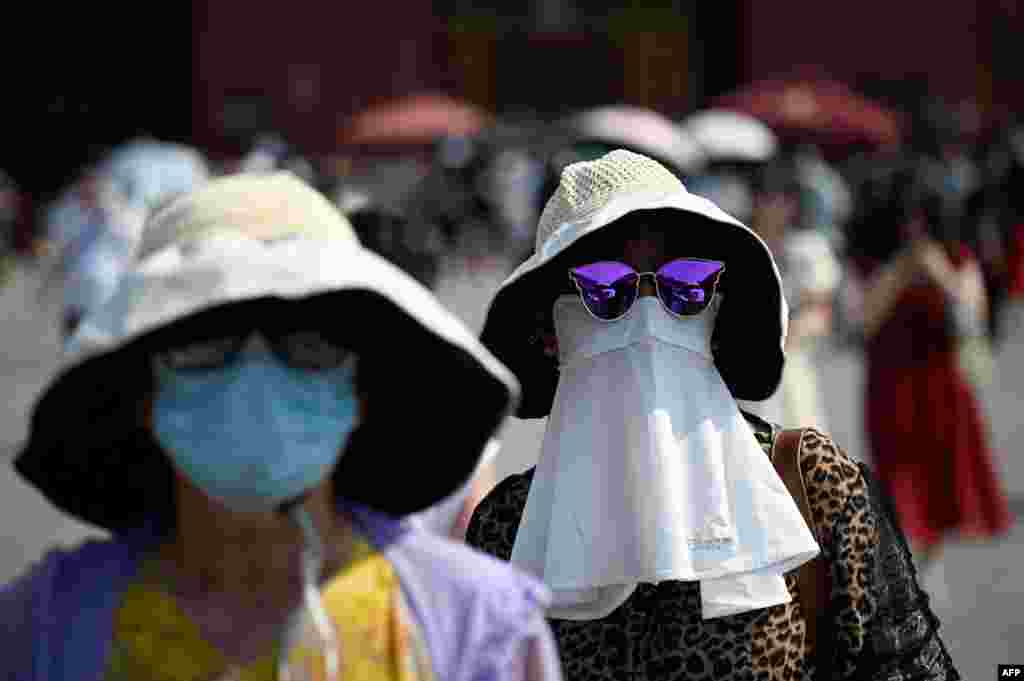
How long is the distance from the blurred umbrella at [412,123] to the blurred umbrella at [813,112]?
5749 mm

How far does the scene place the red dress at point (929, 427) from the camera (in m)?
8.82

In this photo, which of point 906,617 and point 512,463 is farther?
point 512,463

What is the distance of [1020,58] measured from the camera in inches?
1202

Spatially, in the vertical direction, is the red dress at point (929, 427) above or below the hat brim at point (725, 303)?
below

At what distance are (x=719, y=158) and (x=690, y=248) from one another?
812cm

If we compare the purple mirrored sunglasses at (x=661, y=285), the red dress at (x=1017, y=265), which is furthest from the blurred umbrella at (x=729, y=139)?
the purple mirrored sunglasses at (x=661, y=285)

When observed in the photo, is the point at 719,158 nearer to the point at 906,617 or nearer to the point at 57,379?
the point at 906,617

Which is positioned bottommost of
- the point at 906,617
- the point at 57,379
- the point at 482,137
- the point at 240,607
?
the point at 482,137

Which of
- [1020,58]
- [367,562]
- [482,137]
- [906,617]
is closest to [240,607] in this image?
[367,562]

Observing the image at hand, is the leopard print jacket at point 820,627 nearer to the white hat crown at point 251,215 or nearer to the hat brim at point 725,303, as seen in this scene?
the hat brim at point 725,303

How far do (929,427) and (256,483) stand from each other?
23.0 ft

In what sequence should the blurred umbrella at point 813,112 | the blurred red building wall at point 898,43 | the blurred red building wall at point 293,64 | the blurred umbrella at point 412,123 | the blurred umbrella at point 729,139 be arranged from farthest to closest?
the blurred red building wall at point 898,43 → the blurred red building wall at point 293,64 → the blurred umbrella at point 412,123 → the blurred umbrella at point 813,112 → the blurred umbrella at point 729,139

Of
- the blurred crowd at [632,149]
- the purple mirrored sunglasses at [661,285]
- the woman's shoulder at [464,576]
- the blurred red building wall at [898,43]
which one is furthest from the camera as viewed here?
the blurred red building wall at [898,43]

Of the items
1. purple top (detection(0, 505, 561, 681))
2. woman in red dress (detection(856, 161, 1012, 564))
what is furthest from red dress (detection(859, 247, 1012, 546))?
purple top (detection(0, 505, 561, 681))
